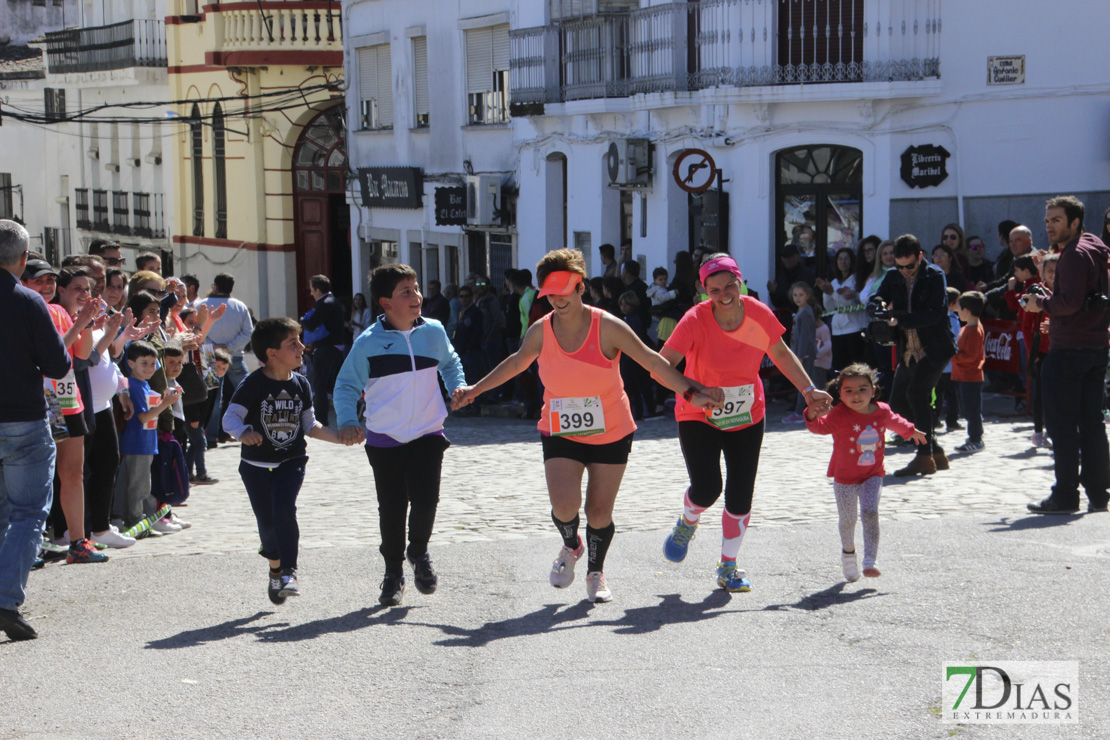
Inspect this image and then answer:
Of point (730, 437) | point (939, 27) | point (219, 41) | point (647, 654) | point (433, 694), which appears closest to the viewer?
point (433, 694)

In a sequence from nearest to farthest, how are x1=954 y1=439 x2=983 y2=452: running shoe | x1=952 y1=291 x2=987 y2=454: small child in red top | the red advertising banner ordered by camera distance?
x1=954 y1=439 x2=983 y2=452: running shoe → x1=952 y1=291 x2=987 y2=454: small child in red top → the red advertising banner

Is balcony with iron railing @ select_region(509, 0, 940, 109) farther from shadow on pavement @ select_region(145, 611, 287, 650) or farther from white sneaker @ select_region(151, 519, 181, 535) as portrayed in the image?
shadow on pavement @ select_region(145, 611, 287, 650)

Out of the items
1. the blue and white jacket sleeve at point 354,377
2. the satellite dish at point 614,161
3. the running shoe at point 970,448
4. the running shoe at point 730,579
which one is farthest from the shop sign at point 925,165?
the blue and white jacket sleeve at point 354,377

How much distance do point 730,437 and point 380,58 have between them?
24.6 m

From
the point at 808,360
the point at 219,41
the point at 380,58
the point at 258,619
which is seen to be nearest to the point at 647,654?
the point at 258,619

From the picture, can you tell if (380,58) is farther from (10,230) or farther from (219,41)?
(10,230)

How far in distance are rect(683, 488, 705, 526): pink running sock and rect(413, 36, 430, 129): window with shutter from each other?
72.6 feet

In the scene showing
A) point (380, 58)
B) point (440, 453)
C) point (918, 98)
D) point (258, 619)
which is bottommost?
point (258, 619)

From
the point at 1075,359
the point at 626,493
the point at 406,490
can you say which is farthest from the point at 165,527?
the point at 1075,359

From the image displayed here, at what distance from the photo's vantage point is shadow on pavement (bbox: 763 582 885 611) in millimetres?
7438

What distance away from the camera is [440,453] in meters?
→ 7.87

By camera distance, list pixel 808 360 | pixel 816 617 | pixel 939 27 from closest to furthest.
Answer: pixel 816 617
pixel 808 360
pixel 939 27

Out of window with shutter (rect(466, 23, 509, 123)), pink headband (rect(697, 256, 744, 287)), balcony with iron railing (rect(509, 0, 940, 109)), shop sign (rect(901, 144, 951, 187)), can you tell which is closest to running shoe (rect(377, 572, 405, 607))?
pink headband (rect(697, 256, 744, 287))

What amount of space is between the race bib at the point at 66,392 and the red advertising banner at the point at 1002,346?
10.3 metres
